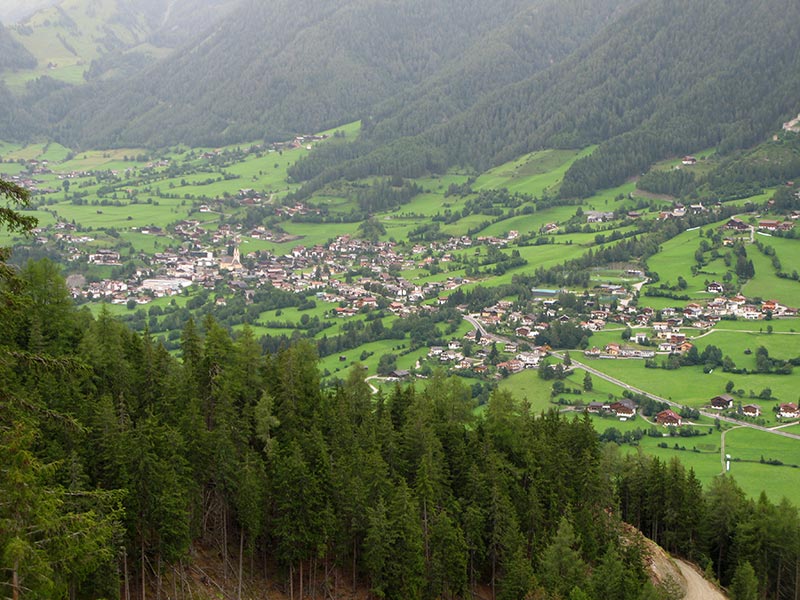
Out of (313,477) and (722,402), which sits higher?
(313,477)

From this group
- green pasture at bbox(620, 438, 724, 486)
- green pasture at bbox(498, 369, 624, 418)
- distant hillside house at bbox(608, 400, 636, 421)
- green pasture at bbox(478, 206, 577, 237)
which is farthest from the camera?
green pasture at bbox(478, 206, 577, 237)

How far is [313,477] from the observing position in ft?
122

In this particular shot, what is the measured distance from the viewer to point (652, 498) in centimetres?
5675

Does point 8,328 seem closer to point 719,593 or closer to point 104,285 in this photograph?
point 719,593

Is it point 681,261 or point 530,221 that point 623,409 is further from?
point 530,221

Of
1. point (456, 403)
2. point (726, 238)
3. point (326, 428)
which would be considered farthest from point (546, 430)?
point (726, 238)

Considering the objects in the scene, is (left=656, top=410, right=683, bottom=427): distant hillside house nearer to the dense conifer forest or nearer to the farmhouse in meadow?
the farmhouse in meadow

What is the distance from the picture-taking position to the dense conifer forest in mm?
32625

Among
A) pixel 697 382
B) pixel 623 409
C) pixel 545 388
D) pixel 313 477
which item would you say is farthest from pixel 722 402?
pixel 313 477

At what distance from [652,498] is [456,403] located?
1555 cm

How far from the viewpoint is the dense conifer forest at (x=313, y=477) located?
3262cm

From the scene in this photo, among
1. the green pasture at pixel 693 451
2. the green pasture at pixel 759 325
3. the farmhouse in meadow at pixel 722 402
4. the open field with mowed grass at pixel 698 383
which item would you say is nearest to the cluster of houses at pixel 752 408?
the farmhouse in meadow at pixel 722 402

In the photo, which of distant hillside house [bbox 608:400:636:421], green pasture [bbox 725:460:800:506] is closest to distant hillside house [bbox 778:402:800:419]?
green pasture [bbox 725:460:800:506]

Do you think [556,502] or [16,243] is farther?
[16,243]
